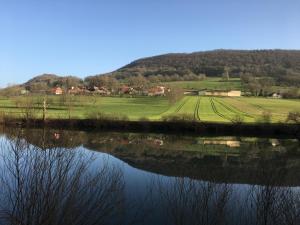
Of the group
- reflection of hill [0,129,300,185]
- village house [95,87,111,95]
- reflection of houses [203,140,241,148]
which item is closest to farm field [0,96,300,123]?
reflection of hill [0,129,300,185]

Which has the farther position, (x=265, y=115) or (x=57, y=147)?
(x=265, y=115)

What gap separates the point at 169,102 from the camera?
322 ft

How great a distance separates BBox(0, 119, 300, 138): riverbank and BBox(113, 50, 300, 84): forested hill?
279 feet

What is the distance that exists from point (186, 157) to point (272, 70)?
121 metres

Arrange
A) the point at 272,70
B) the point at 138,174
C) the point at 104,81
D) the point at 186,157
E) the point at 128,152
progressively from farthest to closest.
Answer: the point at 272,70
the point at 104,81
the point at 128,152
the point at 186,157
the point at 138,174

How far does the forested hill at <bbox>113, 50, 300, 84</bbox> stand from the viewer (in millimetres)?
155375

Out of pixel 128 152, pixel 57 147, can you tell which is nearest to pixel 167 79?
pixel 128 152

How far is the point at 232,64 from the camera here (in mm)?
177500

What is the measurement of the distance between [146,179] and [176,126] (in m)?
36.9

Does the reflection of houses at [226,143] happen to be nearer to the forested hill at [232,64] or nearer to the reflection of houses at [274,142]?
the reflection of houses at [274,142]

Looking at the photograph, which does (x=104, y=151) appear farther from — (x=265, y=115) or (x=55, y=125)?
(x=265, y=115)

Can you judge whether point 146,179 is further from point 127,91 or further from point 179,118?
point 127,91

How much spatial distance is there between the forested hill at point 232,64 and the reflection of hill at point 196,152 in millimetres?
95475

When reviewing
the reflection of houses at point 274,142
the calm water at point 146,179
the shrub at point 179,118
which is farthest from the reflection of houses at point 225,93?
the reflection of houses at point 274,142
